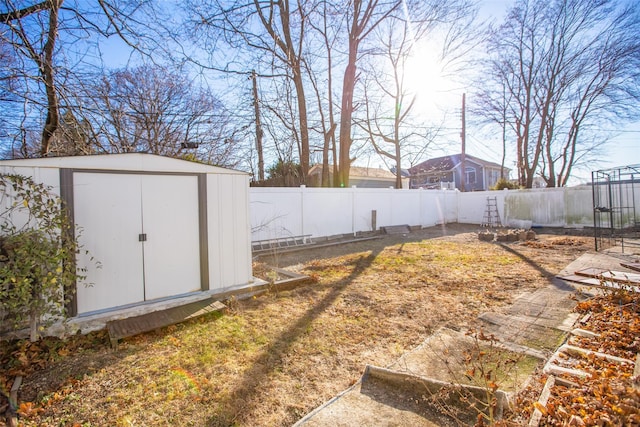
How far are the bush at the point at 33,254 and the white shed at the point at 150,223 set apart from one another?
21 cm

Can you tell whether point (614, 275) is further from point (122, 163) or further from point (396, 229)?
point (396, 229)

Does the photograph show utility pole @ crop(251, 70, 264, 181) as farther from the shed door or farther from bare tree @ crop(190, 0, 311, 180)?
the shed door

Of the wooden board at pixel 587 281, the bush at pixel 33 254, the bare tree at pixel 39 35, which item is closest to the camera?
the bush at pixel 33 254

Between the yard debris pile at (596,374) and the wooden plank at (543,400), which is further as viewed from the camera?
the wooden plank at (543,400)

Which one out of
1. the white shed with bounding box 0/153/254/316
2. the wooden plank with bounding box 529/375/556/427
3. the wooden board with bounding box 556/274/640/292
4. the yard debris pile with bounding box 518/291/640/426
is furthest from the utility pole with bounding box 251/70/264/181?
the wooden plank with bounding box 529/375/556/427

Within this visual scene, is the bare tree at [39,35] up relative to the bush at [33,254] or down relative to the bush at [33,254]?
up

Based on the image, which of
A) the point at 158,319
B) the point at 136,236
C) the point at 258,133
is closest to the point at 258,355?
the point at 158,319

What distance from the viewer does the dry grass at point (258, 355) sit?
2.33 meters

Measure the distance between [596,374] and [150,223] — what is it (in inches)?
189

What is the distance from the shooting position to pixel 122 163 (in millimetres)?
3926

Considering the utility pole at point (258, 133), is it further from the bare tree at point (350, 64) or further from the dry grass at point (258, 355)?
the dry grass at point (258, 355)

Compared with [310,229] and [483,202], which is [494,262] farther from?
[483,202]

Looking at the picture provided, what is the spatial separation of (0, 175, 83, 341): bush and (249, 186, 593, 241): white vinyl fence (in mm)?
4937

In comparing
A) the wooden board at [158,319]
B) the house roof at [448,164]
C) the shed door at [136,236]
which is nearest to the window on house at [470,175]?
the house roof at [448,164]
